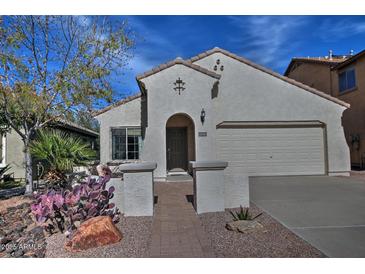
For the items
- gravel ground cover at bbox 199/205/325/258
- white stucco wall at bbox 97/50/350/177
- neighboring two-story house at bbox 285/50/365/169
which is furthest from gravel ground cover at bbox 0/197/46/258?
neighboring two-story house at bbox 285/50/365/169

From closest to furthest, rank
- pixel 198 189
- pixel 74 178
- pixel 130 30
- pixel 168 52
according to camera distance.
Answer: pixel 198 189 < pixel 74 178 < pixel 130 30 < pixel 168 52

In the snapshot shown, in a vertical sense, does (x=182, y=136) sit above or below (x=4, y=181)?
above

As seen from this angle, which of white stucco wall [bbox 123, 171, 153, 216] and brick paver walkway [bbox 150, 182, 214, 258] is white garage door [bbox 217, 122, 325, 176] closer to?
brick paver walkway [bbox 150, 182, 214, 258]

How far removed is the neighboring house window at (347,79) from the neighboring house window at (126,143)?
44.4ft

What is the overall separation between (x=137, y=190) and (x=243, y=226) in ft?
9.12

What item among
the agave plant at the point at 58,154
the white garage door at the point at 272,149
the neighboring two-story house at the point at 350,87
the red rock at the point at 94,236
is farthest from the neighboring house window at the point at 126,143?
the neighboring two-story house at the point at 350,87

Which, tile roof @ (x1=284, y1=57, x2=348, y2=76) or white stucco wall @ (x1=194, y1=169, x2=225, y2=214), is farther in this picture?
tile roof @ (x1=284, y1=57, x2=348, y2=76)

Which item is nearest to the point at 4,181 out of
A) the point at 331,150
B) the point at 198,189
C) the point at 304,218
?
the point at 198,189

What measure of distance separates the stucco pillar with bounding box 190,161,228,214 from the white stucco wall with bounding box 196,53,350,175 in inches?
277

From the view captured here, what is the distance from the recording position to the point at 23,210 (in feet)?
25.9

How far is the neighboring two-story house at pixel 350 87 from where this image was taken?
15.7 meters

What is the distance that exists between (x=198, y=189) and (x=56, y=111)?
688 cm

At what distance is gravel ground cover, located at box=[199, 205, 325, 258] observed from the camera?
4.16 metres
